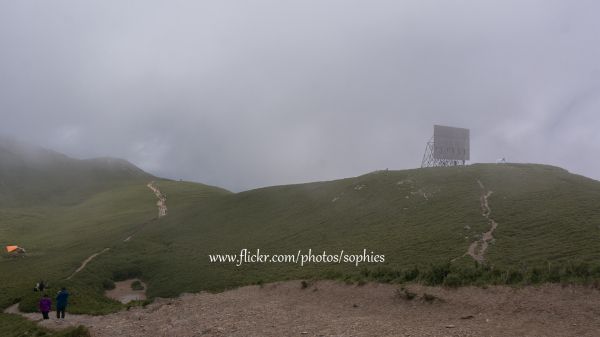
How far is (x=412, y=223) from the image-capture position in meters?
42.6

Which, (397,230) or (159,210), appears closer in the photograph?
(397,230)

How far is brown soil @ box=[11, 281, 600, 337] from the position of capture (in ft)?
54.3

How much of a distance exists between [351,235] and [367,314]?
22804mm

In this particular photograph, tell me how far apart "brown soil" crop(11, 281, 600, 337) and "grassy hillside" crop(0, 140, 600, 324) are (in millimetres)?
1927

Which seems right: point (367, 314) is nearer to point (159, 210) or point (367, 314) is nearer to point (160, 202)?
point (159, 210)

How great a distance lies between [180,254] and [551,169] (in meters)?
50.1

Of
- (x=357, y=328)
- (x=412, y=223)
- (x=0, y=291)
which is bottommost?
(x=0, y=291)

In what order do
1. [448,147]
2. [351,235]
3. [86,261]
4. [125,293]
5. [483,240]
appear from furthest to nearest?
1. [448,147]
2. [86,261]
3. [351,235]
4. [125,293]
5. [483,240]

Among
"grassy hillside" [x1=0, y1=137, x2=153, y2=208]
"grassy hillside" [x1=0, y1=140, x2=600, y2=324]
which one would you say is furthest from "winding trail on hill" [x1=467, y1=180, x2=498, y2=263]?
"grassy hillside" [x1=0, y1=137, x2=153, y2=208]

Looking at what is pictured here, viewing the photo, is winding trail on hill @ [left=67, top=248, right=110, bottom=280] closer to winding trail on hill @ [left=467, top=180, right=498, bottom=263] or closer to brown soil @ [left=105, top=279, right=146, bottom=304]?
brown soil @ [left=105, top=279, right=146, bottom=304]

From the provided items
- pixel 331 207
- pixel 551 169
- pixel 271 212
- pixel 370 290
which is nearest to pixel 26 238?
pixel 271 212

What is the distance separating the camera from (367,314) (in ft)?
68.7

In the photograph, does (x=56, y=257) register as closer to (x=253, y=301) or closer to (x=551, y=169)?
(x=253, y=301)

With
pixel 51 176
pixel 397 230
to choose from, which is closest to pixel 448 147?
pixel 397 230
